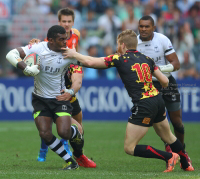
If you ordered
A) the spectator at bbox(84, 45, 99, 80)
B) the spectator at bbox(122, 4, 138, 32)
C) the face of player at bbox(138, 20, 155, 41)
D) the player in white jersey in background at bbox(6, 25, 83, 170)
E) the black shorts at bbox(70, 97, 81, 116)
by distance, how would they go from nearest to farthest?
the player in white jersey in background at bbox(6, 25, 83, 170), the black shorts at bbox(70, 97, 81, 116), the face of player at bbox(138, 20, 155, 41), the spectator at bbox(84, 45, 99, 80), the spectator at bbox(122, 4, 138, 32)

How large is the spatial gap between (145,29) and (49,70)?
2172mm

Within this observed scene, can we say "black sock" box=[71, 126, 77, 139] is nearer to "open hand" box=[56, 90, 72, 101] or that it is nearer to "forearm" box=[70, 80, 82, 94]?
"open hand" box=[56, 90, 72, 101]

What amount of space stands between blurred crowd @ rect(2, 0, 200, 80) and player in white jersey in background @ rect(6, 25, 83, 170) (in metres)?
10.00

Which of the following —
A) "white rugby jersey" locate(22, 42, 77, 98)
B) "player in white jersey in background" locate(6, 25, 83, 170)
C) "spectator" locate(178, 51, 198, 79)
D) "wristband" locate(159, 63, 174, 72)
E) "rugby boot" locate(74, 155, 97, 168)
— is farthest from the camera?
"spectator" locate(178, 51, 198, 79)

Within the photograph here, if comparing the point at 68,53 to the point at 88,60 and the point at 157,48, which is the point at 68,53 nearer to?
the point at 88,60

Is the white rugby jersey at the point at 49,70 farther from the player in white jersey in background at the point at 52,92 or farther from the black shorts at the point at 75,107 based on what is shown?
the black shorts at the point at 75,107

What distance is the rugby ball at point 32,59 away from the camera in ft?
21.9

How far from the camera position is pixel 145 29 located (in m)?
8.14

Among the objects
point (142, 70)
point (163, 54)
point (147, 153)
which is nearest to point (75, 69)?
point (142, 70)

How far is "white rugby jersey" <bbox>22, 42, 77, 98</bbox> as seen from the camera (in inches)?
273

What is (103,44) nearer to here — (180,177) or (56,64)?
(56,64)

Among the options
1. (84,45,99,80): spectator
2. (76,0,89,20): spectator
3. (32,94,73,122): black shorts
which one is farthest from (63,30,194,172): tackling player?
(76,0,89,20): spectator

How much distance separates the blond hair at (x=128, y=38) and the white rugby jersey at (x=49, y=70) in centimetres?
86

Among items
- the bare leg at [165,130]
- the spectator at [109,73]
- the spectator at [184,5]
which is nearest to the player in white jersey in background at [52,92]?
the bare leg at [165,130]
